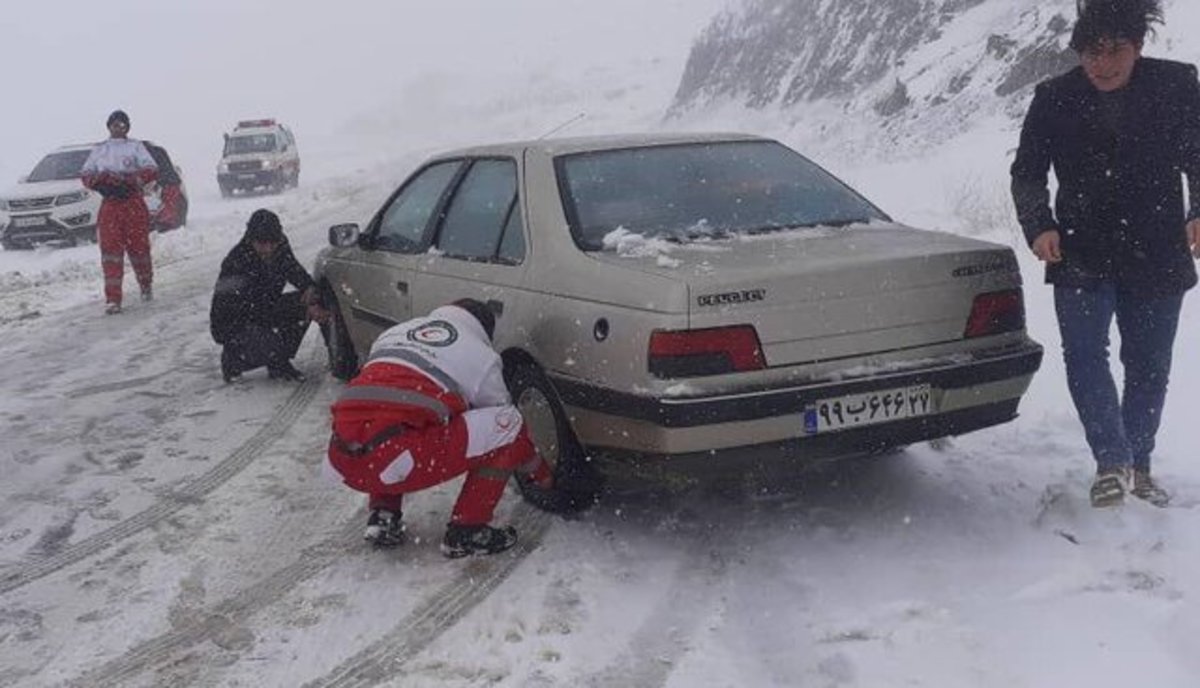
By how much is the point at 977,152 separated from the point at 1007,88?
7.39ft

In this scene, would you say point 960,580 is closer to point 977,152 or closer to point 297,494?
point 297,494

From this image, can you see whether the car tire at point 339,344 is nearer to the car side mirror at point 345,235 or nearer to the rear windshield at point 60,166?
the car side mirror at point 345,235

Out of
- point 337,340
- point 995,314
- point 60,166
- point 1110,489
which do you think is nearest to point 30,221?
point 60,166

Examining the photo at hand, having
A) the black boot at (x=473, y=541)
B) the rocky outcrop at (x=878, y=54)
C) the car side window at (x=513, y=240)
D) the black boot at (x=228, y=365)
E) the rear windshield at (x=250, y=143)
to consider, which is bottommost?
the black boot at (x=473, y=541)

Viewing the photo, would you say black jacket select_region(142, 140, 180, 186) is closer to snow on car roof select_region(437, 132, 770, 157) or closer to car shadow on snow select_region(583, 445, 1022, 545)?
snow on car roof select_region(437, 132, 770, 157)

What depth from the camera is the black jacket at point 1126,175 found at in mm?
4070

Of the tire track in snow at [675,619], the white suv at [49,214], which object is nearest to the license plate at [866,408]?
the tire track in snow at [675,619]

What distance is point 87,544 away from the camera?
4.70 meters

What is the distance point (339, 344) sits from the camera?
7.25 m

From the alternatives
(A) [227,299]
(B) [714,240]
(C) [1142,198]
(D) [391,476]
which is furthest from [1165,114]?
(A) [227,299]

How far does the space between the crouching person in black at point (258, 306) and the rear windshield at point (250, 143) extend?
832 inches

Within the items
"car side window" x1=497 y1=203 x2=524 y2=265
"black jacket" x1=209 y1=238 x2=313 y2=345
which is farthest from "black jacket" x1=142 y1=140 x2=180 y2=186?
"car side window" x1=497 y1=203 x2=524 y2=265

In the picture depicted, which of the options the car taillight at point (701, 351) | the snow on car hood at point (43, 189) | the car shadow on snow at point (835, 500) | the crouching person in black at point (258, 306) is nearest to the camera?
the car taillight at point (701, 351)

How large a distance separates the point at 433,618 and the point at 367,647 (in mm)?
271
